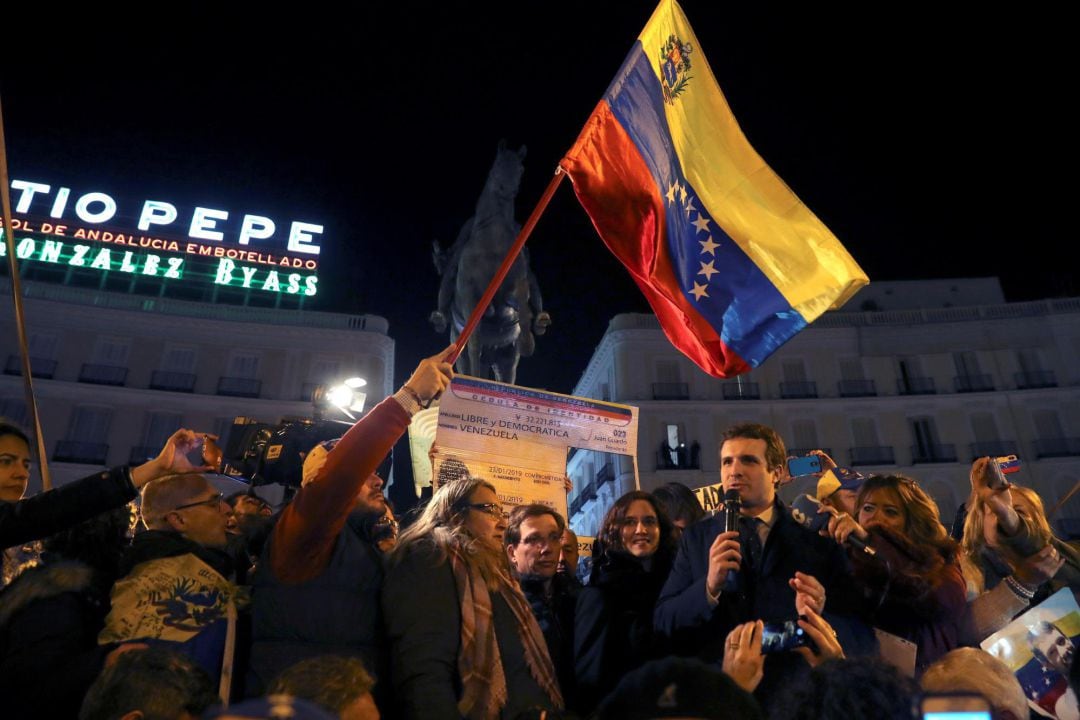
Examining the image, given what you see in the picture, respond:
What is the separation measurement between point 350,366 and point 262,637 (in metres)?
34.6

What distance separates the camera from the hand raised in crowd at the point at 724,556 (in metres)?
2.99

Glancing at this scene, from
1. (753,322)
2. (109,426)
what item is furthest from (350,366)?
(753,322)

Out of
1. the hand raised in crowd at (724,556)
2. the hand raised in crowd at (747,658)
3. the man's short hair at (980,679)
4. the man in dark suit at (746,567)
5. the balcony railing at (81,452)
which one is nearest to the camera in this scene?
the man's short hair at (980,679)

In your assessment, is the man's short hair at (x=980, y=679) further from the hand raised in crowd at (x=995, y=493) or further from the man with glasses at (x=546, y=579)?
the man with glasses at (x=546, y=579)

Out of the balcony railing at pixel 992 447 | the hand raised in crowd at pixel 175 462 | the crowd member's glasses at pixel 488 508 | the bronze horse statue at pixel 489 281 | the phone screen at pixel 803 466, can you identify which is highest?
the balcony railing at pixel 992 447

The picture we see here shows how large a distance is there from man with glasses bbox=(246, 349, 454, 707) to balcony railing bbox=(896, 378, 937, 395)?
38.8m

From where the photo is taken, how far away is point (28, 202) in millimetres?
35812

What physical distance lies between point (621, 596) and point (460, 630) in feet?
3.95

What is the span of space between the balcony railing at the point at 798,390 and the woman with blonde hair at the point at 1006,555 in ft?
114

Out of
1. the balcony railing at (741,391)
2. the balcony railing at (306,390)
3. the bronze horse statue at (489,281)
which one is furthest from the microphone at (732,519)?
the balcony railing at (741,391)

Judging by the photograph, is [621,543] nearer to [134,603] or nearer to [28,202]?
[134,603]

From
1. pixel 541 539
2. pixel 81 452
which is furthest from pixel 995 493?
pixel 81 452

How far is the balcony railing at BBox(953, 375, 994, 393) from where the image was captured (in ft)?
120

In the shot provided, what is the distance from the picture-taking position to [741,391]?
38.2 meters
